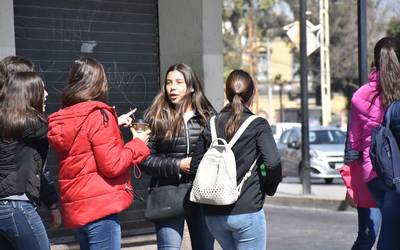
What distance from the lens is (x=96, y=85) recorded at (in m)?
5.08

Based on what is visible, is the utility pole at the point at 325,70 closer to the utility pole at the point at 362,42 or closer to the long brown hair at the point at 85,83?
the utility pole at the point at 362,42

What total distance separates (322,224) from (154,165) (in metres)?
7.72

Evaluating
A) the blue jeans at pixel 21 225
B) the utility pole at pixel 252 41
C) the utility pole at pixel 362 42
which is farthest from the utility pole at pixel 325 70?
the blue jeans at pixel 21 225

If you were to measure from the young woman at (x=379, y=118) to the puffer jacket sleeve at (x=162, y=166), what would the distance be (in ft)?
4.96

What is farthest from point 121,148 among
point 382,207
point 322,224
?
point 322,224

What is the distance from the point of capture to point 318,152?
23.0 meters

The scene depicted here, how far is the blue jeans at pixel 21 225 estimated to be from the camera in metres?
4.78

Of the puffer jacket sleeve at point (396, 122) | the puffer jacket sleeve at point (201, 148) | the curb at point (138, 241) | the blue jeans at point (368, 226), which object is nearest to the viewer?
the puffer jacket sleeve at point (201, 148)

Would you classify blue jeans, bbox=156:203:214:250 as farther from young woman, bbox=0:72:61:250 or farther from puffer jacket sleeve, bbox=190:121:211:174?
young woman, bbox=0:72:61:250

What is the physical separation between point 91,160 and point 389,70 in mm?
2393

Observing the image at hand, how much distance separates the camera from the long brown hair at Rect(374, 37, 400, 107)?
234 inches

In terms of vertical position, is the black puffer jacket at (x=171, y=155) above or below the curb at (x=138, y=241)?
above

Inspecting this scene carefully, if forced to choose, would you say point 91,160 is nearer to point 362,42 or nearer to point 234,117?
point 234,117

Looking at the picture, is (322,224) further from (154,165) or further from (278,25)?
(278,25)
